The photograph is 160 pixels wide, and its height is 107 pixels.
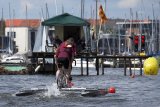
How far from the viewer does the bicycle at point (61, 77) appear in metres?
25.3

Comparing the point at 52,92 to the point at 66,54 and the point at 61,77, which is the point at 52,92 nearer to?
the point at 61,77

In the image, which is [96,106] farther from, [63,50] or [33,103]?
[63,50]

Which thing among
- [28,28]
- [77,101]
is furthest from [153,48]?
[77,101]

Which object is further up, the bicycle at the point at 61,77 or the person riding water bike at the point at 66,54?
the person riding water bike at the point at 66,54

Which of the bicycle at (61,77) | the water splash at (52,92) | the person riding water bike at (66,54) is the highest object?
the person riding water bike at (66,54)

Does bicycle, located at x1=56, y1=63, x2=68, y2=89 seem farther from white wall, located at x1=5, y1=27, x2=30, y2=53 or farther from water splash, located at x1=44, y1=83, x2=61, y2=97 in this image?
white wall, located at x1=5, y1=27, x2=30, y2=53

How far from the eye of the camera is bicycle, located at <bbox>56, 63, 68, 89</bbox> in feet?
82.9

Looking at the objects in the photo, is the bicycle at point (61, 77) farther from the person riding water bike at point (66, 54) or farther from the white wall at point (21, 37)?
the white wall at point (21, 37)

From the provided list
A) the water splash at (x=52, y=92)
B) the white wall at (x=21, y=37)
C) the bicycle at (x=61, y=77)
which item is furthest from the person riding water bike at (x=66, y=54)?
the white wall at (x=21, y=37)

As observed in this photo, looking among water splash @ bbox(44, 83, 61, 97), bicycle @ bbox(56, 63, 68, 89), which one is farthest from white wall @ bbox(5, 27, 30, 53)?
water splash @ bbox(44, 83, 61, 97)

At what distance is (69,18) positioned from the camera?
5097 centimetres

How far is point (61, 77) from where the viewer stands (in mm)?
25391

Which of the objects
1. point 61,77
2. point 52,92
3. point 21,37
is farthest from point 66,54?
point 21,37

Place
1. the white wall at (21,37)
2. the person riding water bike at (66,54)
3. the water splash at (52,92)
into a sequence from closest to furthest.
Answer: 1. the water splash at (52,92)
2. the person riding water bike at (66,54)
3. the white wall at (21,37)
